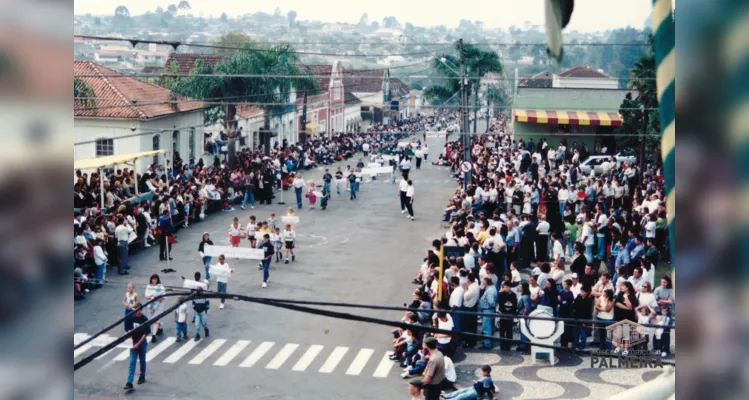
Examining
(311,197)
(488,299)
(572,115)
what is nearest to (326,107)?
(572,115)

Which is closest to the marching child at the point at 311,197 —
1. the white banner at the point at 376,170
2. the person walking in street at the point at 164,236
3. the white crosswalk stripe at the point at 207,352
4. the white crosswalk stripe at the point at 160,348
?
the white banner at the point at 376,170

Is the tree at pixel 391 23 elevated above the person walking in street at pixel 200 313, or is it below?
above

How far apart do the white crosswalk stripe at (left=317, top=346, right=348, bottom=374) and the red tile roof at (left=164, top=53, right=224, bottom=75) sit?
92.1ft

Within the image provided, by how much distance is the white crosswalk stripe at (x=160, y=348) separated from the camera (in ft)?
44.7

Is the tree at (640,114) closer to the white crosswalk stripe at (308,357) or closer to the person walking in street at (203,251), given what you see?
the person walking in street at (203,251)

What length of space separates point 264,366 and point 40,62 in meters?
12.3

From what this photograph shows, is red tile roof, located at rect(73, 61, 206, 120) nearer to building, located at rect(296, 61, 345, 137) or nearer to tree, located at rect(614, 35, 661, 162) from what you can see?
tree, located at rect(614, 35, 661, 162)

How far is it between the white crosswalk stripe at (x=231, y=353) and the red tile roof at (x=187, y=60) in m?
27.5

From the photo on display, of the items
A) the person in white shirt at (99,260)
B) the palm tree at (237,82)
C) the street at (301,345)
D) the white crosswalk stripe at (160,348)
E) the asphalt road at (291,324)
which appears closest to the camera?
the street at (301,345)

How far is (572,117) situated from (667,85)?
33.0 meters

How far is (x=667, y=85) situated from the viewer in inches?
43.7

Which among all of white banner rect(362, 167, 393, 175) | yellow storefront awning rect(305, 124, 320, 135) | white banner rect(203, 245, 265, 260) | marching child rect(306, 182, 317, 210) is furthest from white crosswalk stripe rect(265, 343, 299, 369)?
yellow storefront awning rect(305, 124, 320, 135)

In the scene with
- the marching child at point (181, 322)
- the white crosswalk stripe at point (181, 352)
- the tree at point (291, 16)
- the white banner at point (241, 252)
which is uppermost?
the tree at point (291, 16)

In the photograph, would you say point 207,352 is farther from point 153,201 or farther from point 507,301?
point 153,201
